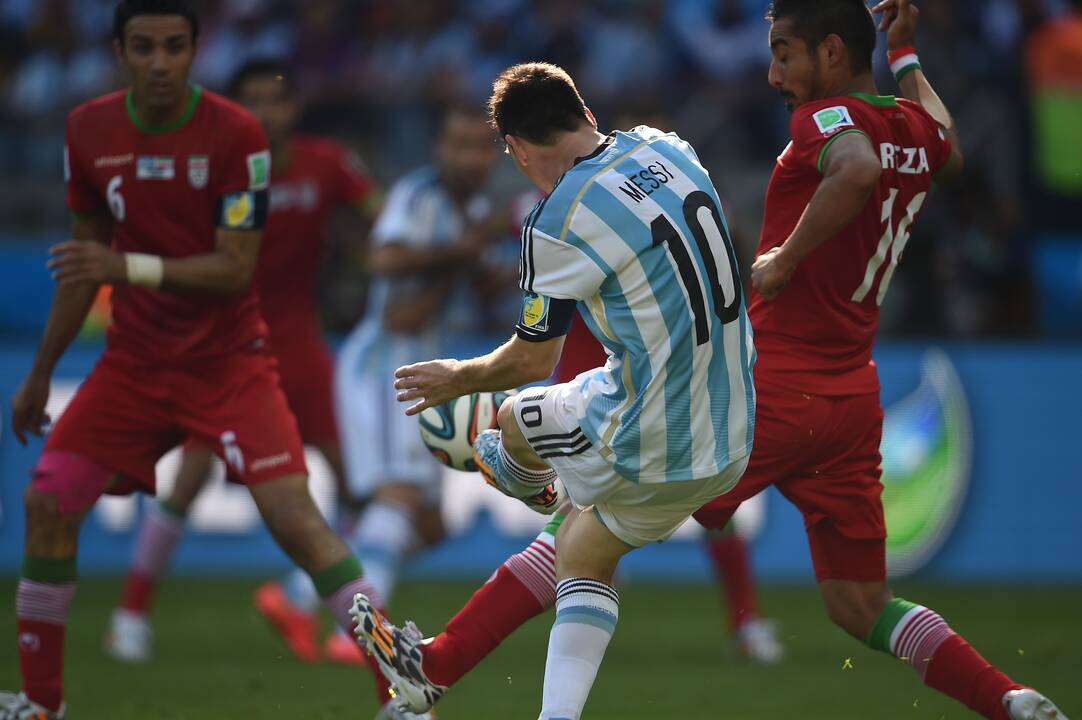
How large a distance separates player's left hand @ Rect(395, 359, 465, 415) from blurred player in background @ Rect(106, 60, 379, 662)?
11.5ft

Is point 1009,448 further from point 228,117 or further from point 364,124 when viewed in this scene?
point 228,117

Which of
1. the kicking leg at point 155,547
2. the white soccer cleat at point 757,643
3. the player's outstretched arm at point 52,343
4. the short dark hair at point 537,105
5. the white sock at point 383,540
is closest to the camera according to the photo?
the short dark hair at point 537,105

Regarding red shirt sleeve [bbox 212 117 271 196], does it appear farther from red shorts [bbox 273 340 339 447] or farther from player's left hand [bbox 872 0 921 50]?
red shorts [bbox 273 340 339 447]

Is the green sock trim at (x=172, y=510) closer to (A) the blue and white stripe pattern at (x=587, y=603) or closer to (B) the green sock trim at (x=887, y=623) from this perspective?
(A) the blue and white stripe pattern at (x=587, y=603)

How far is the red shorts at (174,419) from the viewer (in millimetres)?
5598

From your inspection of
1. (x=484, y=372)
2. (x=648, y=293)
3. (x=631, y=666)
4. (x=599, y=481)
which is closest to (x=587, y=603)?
(x=599, y=481)

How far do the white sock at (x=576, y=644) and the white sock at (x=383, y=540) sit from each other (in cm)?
301

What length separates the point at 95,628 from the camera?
8.74 meters

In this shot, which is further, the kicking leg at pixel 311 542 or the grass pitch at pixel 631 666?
the grass pitch at pixel 631 666

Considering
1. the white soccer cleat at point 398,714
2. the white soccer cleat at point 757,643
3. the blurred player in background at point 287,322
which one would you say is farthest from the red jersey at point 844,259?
the blurred player in background at point 287,322

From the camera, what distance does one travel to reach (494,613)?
4.96m

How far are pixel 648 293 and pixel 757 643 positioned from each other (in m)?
3.70

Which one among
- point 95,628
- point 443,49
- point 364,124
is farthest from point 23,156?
point 95,628

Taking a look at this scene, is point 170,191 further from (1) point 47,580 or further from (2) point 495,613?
(2) point 495,613
